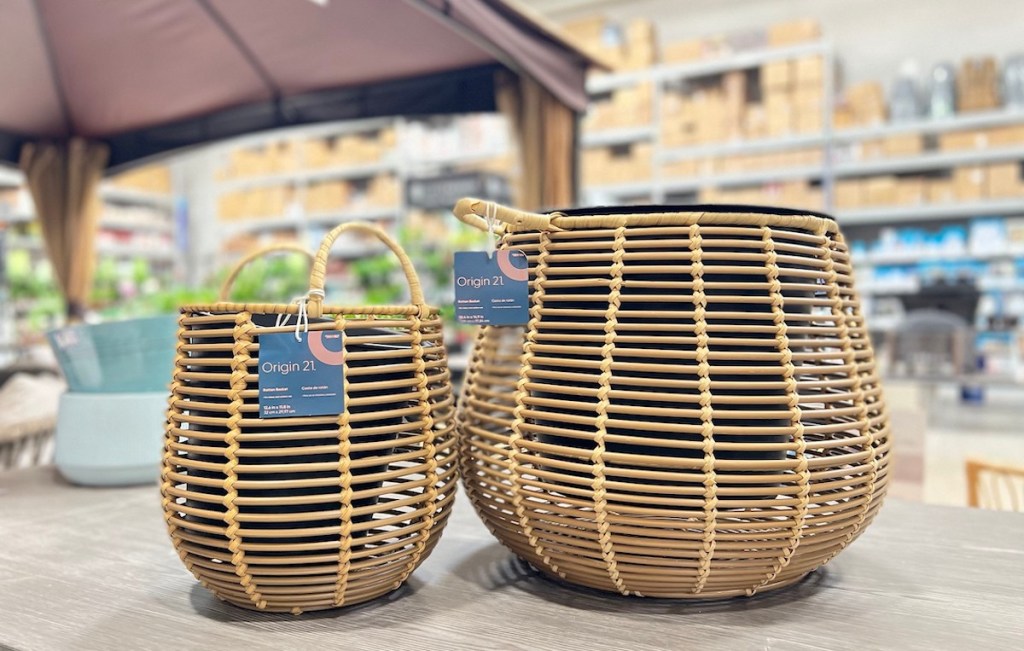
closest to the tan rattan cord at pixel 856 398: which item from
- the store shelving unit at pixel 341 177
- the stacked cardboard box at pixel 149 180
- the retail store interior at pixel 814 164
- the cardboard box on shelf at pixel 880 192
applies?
the retail store interior at pixel 814 164

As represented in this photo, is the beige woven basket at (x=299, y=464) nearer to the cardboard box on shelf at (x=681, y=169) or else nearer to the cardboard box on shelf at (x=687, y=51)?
the cardboard box on shelf at (x=681, y=169)

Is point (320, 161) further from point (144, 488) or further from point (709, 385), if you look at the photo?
point (709, 385)

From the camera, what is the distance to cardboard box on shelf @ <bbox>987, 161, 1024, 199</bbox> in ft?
17.3

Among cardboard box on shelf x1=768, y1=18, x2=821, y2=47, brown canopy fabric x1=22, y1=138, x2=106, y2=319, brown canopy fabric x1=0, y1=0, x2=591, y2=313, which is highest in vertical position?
cardboard box on shelf x1=768, y1=18, x2=821, y2=47

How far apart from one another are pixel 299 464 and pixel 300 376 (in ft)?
0.23

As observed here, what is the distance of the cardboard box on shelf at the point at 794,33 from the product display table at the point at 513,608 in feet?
19.1

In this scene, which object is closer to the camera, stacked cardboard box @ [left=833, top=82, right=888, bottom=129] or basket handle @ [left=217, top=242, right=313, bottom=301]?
basket handle @ [left=217, top=242, right=313, bottom=301]

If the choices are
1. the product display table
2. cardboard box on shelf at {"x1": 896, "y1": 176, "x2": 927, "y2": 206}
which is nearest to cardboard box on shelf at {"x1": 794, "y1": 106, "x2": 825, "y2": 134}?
cardboard box on shelf at {"x1": 896, "y1": 176, "x2": 927, "y2": 206}

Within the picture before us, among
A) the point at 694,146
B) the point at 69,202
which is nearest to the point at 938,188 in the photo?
the point at 694,146

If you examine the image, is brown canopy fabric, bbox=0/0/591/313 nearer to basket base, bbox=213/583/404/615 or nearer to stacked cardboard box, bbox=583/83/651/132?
basket base, bbox=213/583/404/615

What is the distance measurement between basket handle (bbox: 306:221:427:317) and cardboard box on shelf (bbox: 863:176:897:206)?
5805mm

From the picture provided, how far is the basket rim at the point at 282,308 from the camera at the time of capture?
61 centimetres

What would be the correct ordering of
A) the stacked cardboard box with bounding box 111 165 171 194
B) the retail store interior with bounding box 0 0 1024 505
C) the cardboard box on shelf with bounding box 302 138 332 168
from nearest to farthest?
1. the retail store interior with bounding box 0 0 1024 505
2. the cardboard box on shelf with bounding box 302 138 332 168
3. the stacked cardboard box with bounding box 111 165 171 194

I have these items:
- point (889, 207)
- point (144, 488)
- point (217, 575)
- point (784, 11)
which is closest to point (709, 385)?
point (217, 575)
